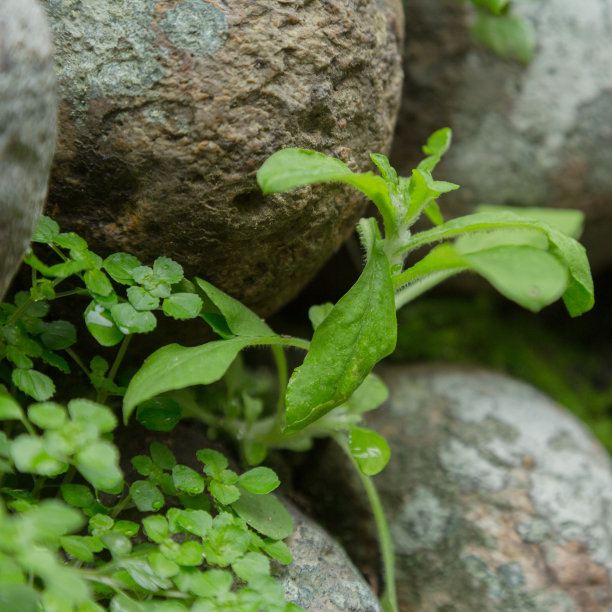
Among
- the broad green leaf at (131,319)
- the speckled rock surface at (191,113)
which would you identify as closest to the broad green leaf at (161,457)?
the broad green leaf at (131,319)

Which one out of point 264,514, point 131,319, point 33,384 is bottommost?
point 264,514

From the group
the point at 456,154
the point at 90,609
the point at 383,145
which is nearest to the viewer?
the point at 90,609

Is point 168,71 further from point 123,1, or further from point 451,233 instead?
point 451,233

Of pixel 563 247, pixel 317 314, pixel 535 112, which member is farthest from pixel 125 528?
pixel 535 112

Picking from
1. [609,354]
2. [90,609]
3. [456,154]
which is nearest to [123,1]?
[90,609]

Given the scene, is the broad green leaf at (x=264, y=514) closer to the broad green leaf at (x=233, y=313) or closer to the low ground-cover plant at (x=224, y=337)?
the low ground-cover plant at (x=224, y=337)

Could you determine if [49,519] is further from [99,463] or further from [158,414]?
[158,414]

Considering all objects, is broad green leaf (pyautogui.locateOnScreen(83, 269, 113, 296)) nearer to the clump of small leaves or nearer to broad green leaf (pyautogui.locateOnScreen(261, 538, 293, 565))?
the clump of small leaves
